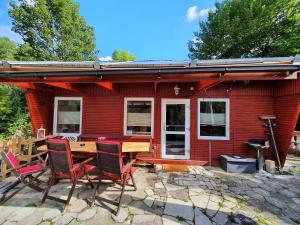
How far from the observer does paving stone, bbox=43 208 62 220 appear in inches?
98.4

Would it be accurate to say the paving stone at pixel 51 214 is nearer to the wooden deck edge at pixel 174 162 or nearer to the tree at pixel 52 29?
the wooden deck edge at pixel 174 162

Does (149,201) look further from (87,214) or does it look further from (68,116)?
(68,116)

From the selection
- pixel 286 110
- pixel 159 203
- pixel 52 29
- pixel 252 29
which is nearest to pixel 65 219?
pixel 159 203

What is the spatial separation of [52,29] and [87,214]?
42.9ft

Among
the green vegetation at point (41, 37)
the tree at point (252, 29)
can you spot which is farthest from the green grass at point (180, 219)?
the tree at point (252, 29)

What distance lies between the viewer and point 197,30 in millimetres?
13578

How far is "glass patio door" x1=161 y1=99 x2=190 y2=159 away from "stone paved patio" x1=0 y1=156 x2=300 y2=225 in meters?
1.43

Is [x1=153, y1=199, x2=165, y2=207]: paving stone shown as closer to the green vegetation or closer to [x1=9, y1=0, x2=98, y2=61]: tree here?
the green vegetation

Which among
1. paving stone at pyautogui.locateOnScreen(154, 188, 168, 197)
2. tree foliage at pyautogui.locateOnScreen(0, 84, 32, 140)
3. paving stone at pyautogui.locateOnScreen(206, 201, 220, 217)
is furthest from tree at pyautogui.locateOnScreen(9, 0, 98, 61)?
paving stone at pyautogui.locateOnScreen(206, 201, 220, 217)

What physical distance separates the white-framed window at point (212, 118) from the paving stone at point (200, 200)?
7.97 ft

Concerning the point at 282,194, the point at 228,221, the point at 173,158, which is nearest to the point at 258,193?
the point at 282,194

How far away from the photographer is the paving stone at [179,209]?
101 inches

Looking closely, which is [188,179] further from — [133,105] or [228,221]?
[133,105]

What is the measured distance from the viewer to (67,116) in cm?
576
